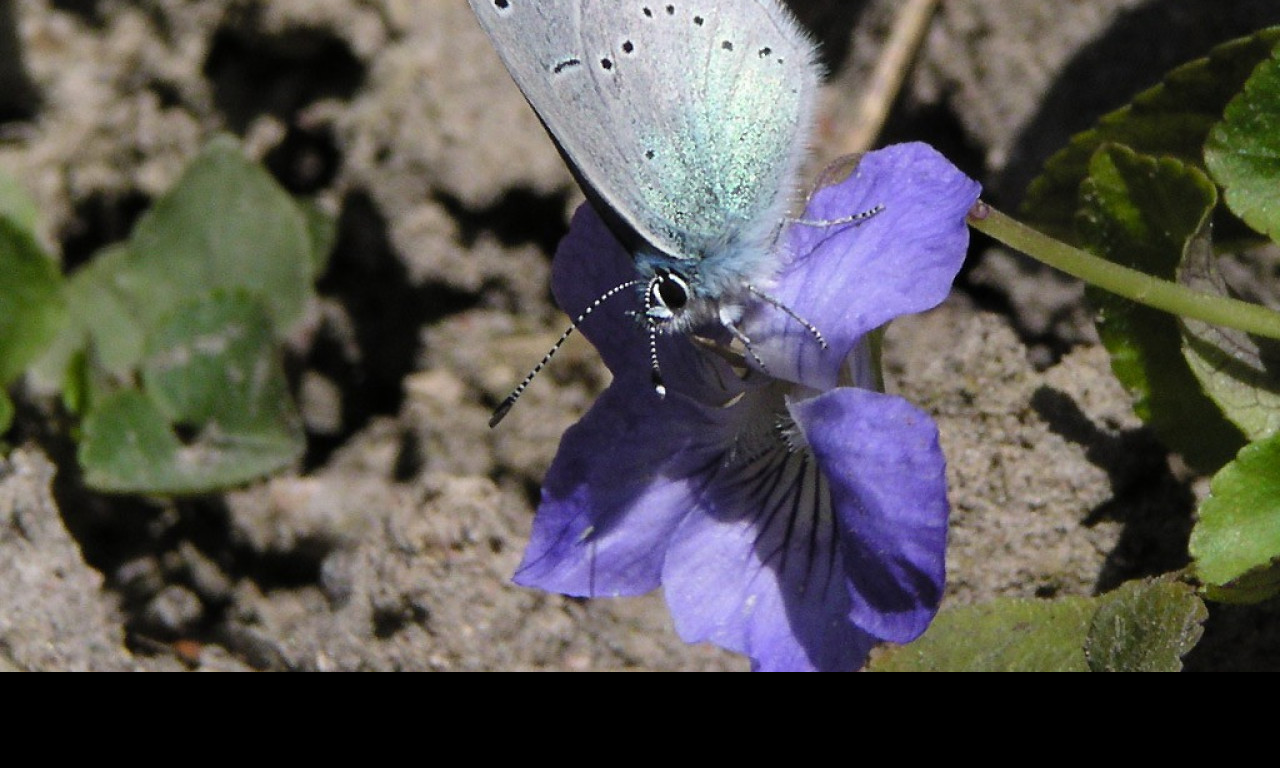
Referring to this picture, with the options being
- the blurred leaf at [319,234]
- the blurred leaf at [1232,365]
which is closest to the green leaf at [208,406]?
the blurred leaf at [319,234]

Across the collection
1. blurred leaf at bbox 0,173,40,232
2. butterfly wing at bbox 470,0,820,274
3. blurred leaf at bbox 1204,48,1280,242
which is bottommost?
blurred leaf at bbox 0,173,40,232

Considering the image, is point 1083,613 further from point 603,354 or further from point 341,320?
point 341,320

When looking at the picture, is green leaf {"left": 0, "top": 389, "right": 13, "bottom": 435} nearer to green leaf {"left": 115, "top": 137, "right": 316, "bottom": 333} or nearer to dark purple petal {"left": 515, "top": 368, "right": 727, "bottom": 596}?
green leaf {"left": 115, "top": 137, "right": 316, "bottom": 333}

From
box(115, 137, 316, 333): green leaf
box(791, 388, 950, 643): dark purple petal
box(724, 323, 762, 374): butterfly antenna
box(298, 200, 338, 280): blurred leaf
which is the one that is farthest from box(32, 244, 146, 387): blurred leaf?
box(791, 388, 950, 643): dark purple petal

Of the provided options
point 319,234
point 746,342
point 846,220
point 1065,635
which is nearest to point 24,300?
point 319,234

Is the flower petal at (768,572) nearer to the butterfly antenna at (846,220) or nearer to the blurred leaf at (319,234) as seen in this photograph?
the butterfly antenna at (846,220)

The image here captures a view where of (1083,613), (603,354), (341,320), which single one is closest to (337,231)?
(341,320)

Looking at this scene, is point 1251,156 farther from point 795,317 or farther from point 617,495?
point 617,495
